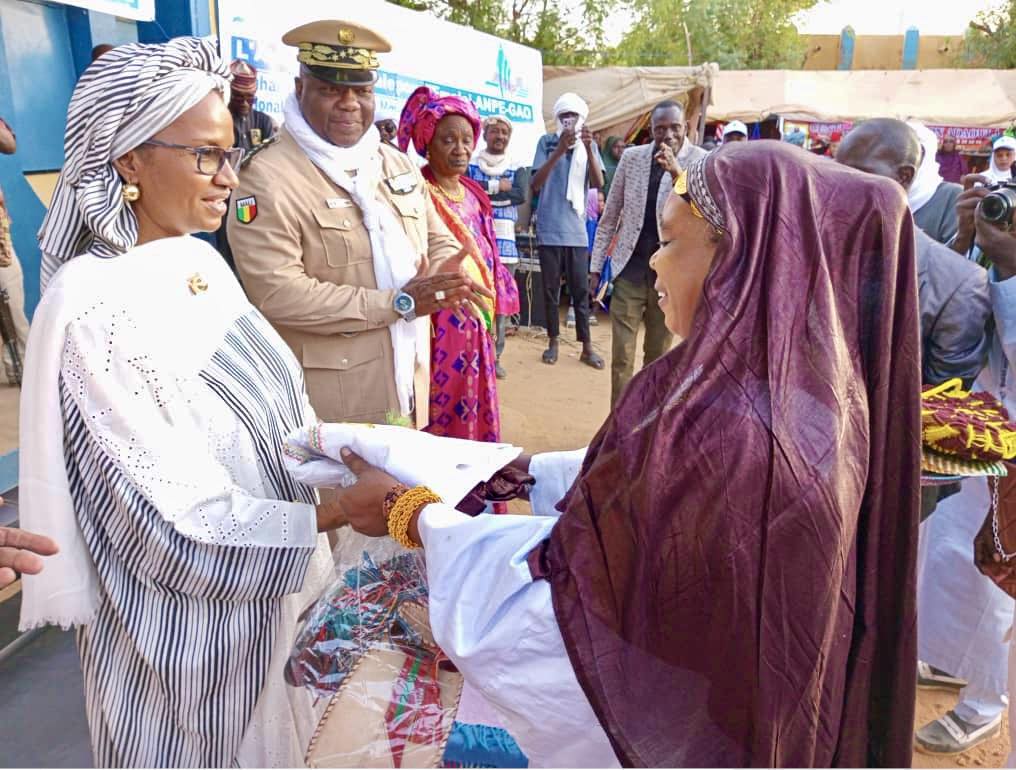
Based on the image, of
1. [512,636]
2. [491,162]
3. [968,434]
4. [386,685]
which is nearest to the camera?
[512,636]

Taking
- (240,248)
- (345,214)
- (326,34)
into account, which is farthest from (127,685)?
(326,34)

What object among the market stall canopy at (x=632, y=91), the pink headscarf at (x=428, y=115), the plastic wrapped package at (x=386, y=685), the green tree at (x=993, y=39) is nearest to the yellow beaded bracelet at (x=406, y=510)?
the plastic wrapped package at (x=386, y=685)

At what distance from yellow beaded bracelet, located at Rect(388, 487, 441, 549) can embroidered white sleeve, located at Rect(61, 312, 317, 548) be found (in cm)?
33

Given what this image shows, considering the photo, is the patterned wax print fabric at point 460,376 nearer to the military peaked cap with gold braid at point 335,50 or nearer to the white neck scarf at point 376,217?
the white neck scarf at point 376,217

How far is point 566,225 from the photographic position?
7.94 m

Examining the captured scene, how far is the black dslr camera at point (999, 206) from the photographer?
2.50 meters

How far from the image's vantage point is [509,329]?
9.39 metres

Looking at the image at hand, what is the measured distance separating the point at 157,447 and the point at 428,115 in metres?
3.09

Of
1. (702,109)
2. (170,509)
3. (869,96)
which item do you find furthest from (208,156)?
(869,96)

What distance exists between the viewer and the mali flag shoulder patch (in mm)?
2748

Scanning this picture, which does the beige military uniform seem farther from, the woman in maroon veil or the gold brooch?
the woman in maroon veil

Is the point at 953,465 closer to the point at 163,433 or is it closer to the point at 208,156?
the point at 163,433

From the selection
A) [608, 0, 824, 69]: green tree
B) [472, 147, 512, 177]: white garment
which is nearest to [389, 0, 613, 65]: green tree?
[608, 0, 824, 69]: green tree

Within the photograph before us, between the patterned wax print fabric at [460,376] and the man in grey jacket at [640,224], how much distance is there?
224cm
